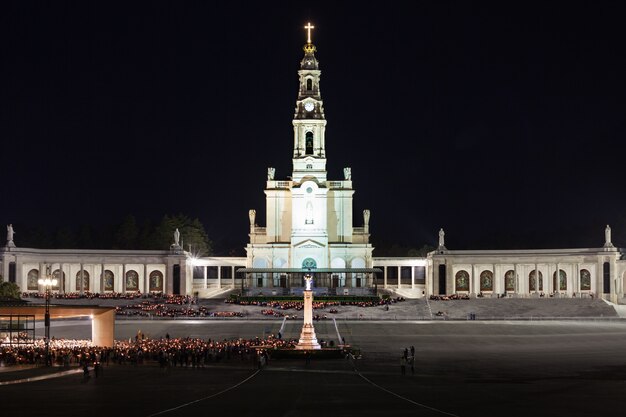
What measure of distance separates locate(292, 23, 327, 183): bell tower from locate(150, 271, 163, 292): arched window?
2006 centimetres

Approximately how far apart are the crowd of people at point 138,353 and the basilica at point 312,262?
176 feet

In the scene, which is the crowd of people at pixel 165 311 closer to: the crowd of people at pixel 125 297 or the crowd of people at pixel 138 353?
the crowd of people at pixel 125 297

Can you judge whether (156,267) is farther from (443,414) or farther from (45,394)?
(443,414)

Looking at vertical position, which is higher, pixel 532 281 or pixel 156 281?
pixel 156 281

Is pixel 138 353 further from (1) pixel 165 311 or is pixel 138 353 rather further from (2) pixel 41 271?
(2) pixel 41 271

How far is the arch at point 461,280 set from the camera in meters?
123

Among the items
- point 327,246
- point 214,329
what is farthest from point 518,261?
point 214,329

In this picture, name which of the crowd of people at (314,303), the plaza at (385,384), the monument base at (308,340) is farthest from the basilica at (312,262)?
the monument base at (308,340)

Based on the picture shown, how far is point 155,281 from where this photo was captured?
4857 inches

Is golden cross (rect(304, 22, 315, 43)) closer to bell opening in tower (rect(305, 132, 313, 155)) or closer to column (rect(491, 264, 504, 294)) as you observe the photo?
bell opening in tower (rect(305, 132, 313, 155))

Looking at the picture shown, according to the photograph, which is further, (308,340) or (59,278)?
(59,278)

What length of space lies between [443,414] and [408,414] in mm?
1172

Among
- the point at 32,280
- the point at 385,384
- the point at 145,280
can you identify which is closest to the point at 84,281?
the point at 32,280

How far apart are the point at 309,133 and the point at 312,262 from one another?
626 inches
